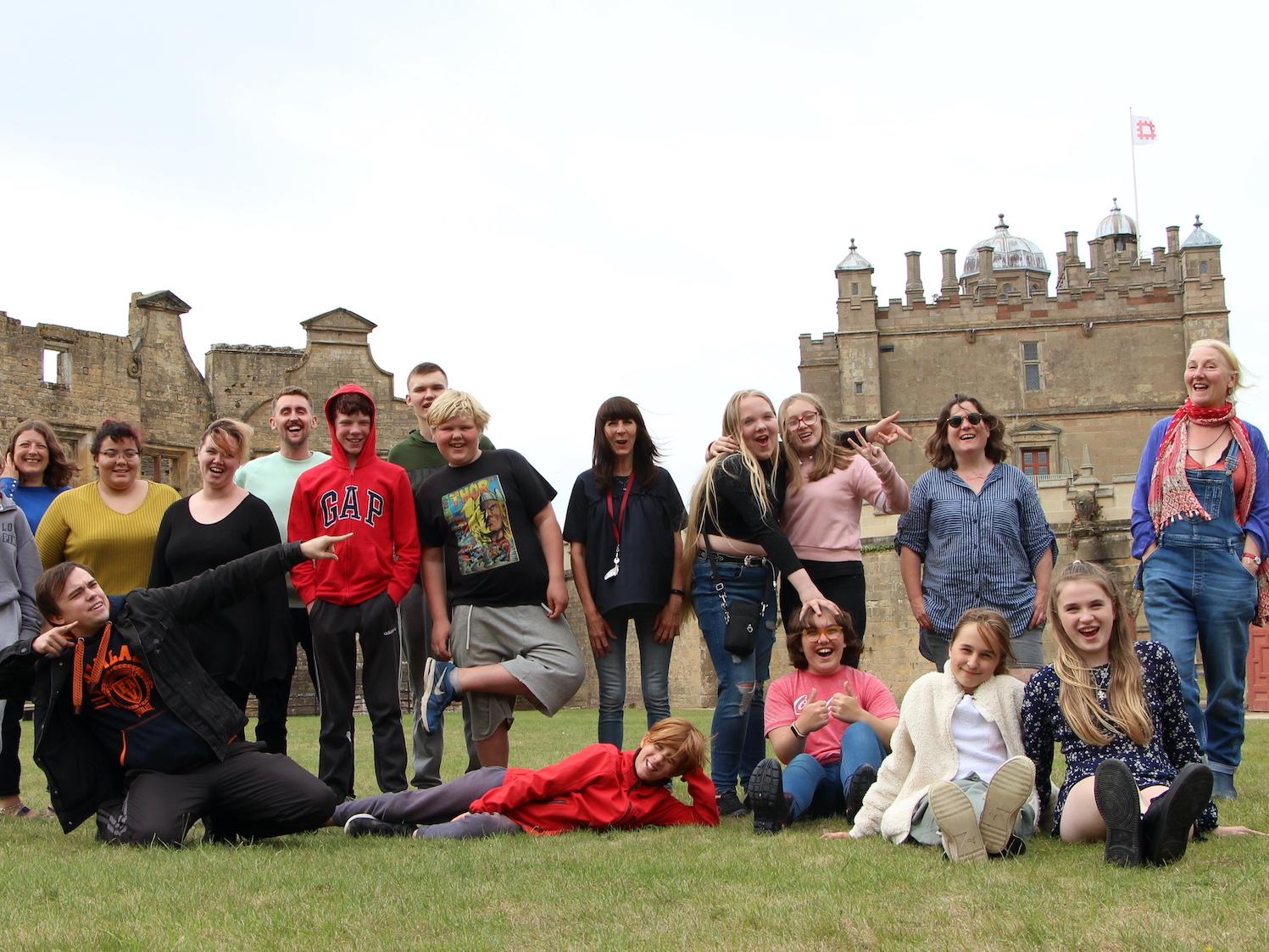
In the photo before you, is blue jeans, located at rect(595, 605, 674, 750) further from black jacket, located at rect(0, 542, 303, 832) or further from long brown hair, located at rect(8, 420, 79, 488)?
long brown hair, located at rect(8, 420, 79, 488)

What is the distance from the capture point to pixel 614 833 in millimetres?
6090

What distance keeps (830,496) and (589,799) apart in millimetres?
1996

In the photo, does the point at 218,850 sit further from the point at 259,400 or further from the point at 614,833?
the point at 259,400

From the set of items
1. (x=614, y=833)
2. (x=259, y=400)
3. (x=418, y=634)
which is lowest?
(x=614, y=833)

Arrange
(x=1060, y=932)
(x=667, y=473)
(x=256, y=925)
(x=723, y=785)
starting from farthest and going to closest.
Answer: (x=667, y=473) → (x=723, y=785) → (x=256, y=925) → (x=1060, y=932)

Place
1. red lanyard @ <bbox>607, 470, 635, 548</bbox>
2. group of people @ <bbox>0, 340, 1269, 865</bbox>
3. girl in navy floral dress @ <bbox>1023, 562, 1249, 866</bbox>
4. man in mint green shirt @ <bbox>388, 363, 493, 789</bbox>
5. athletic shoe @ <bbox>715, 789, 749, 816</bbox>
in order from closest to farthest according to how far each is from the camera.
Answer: girl in navy floral dress @ <bbox>1023, 562, 1249, 866</bbox>
group of people @ <bbox>0, 340, 1269, 865</bbox>
athletic shoe @ <bbox>715, 789, 749, 816</bbox>
red lanyard @ <bbox>607, 470, 635, 548</bbox>
man in mint green shirt @ <bbox>388, 363, 493, 789</bbox>

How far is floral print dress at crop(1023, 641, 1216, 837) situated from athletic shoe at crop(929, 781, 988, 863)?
24.7 inches

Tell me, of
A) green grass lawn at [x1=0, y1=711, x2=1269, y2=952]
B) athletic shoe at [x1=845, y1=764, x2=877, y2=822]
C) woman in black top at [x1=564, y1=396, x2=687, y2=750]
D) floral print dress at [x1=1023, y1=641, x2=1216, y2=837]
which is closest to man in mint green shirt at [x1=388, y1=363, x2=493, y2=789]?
woman in black top at [x1=564, y1=396, x2=687, y2=750]

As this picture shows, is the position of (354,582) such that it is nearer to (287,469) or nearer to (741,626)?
(287,469)

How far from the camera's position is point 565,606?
698cm

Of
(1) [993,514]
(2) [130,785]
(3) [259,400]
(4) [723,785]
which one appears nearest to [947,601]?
(1) [993,514]

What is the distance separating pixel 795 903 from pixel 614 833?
5.95ft

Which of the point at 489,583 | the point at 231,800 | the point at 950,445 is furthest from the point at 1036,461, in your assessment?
the point at 231,800

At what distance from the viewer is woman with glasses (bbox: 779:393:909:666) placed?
7191 mm
